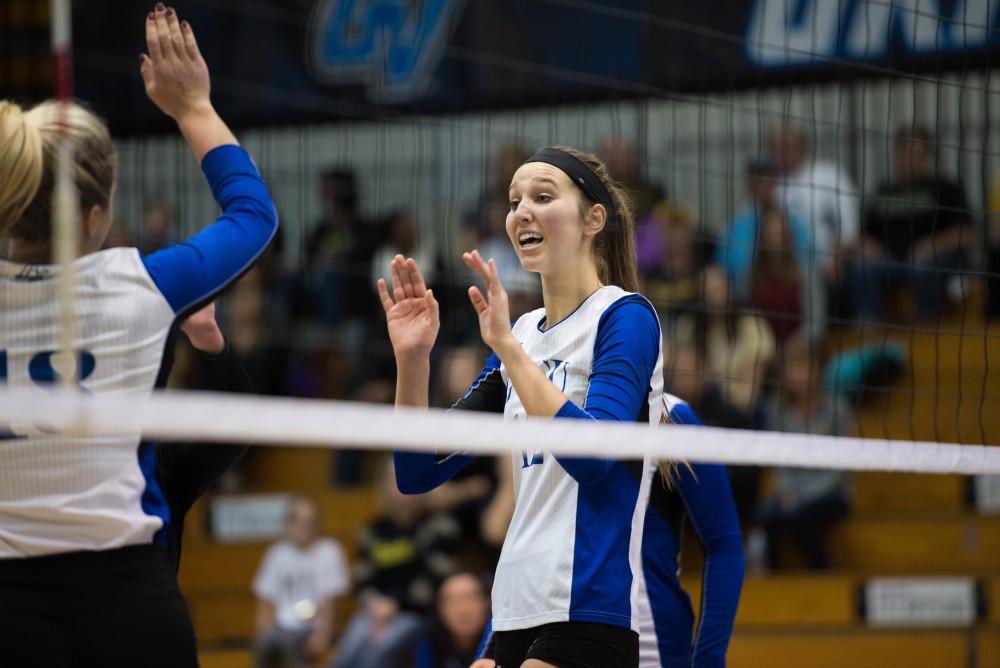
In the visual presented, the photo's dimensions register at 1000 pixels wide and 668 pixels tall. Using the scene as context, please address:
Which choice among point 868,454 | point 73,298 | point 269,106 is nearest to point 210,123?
point 73,298

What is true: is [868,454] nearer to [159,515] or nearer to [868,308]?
[159,515]

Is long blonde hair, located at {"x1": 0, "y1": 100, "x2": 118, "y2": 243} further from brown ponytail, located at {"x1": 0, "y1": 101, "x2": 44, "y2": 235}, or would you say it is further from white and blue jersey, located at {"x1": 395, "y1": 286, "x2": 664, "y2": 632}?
white and blue jersey, located at {"x1": 395, "y1": 286, "x2": 664, "y2": 632}

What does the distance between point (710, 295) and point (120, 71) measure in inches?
205

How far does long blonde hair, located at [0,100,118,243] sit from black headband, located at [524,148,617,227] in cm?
94

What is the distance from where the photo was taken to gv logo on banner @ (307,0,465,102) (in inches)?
389

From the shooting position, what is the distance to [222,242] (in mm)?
2564

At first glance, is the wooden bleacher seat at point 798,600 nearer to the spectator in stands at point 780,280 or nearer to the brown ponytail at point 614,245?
the spectator in stands at point 780,280

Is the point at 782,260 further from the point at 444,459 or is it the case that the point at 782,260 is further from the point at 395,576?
the point at 444,459

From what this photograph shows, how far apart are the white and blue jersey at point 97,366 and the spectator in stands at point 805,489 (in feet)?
18.9

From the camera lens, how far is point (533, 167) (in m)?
3.00

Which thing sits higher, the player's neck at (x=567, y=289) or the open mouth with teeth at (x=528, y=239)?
the open mouth with teeth at (x=528, y=239)

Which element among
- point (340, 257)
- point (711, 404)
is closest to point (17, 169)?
point (711, 404)

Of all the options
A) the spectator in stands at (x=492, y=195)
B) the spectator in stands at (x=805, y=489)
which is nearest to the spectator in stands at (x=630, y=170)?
the spectator in stands at (x=492, y=195)

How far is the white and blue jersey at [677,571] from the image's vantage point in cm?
337
